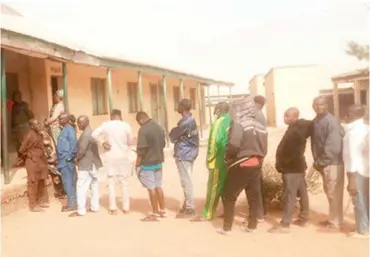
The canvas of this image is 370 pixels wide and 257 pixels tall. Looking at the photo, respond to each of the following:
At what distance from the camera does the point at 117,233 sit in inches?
220

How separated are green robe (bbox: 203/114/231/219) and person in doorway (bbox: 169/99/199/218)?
0.36 metres

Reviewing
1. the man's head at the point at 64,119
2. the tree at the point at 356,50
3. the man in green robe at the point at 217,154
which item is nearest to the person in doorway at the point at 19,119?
the man's head at the point at 64,119

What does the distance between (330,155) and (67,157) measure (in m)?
3.75

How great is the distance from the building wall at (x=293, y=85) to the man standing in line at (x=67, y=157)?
2216 cm

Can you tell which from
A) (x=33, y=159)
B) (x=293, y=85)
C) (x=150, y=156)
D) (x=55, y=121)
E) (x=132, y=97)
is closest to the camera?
(x=150, y=156)

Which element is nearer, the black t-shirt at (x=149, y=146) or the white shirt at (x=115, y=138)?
the black t-shirt at (x=149, y=146)

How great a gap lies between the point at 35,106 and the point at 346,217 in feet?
25.0

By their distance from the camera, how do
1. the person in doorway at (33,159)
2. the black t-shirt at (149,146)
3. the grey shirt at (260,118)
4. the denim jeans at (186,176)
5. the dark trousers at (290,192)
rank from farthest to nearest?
the person in doorway at (33,159), the denim jeans at (186,176), the black t-shirt at (149,146), the grey shirt at (260,118), the dark trousers at (290,192)

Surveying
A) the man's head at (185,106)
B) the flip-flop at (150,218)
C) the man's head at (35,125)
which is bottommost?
the flip-flop at (150,218)

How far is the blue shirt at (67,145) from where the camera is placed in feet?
22.0

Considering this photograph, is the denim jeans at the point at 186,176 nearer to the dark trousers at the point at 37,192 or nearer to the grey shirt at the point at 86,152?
the grey shirt at the point at 86,152

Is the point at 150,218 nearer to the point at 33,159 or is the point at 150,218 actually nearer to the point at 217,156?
the point at 217,156

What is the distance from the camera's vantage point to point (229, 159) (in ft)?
17.8

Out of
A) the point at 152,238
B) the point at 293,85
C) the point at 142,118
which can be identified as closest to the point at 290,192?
the point at 152,238
